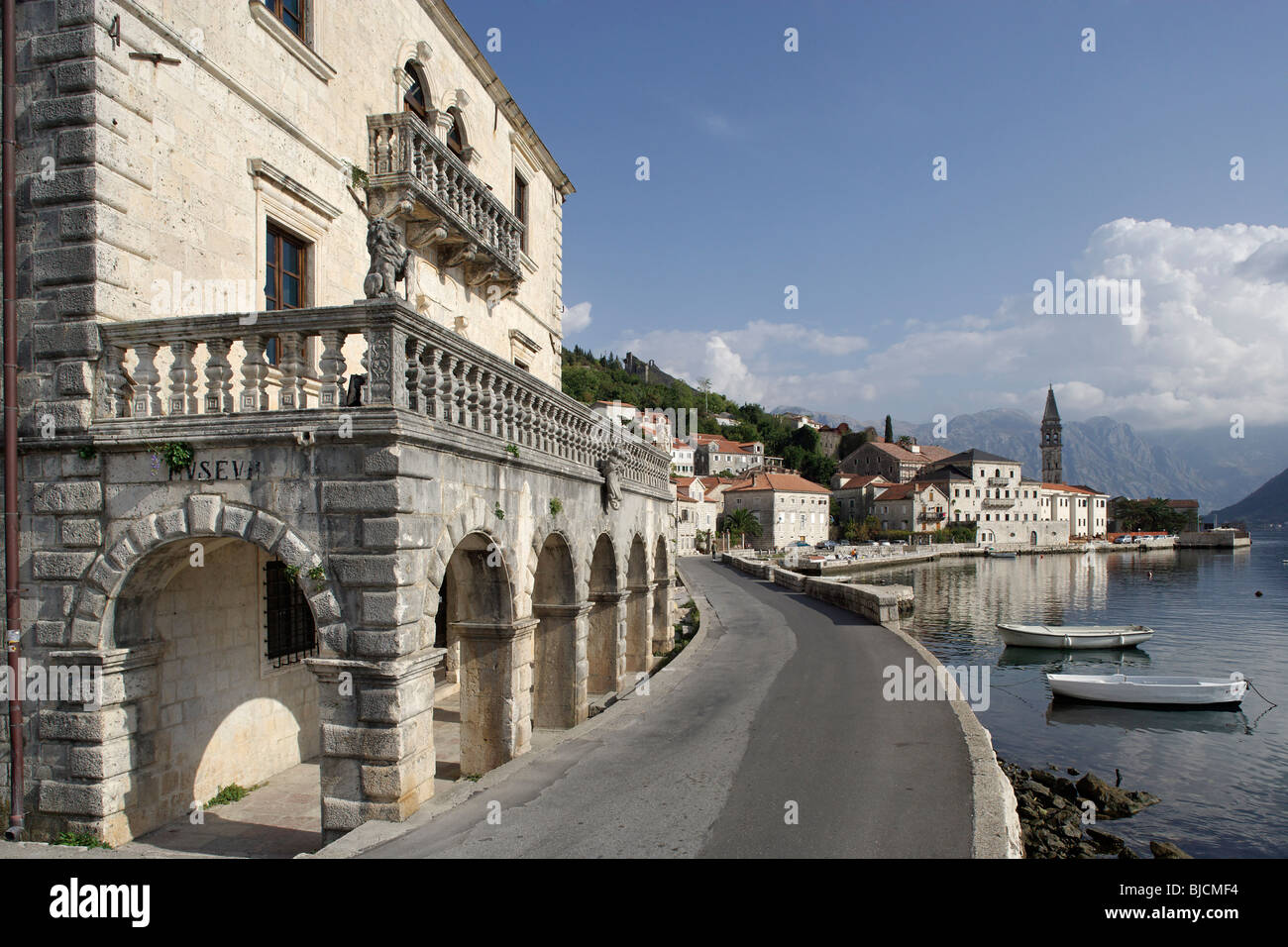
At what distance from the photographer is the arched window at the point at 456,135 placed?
15.1m

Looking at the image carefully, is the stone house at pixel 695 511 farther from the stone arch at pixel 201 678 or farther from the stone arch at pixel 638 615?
the stone arch at pixel 201 678

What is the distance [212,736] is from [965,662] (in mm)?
28190

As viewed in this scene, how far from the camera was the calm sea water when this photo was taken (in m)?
15.4

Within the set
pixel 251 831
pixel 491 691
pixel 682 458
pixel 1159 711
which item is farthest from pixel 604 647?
pixel 682 458

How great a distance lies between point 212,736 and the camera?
9.81 meters

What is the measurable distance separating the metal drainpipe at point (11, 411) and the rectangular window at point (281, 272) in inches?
105

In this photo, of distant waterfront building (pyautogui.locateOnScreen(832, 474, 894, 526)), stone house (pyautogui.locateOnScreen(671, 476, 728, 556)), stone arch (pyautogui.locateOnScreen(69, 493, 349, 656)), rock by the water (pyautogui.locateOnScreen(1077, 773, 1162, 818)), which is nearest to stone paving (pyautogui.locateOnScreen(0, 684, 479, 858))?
stone arch (pyautogui.locateOnScreen(69, 493, 349, 656))

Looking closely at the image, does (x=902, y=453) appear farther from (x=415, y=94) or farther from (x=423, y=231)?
(x=423, y=231)

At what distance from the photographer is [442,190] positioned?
43.1ft

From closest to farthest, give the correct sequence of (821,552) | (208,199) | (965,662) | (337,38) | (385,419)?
(385,419)
(208,199)
(337,38)
(965,662)
(821,552)

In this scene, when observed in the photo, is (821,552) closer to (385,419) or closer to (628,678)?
(628,678)

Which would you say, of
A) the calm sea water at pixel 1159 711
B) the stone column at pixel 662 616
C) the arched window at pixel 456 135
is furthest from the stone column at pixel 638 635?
the arched window at pixel 456 135

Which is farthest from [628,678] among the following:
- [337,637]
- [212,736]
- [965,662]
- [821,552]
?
[821,552]

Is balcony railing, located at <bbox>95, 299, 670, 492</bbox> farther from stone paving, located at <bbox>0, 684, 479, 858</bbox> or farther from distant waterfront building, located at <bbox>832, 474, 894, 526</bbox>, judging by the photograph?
distant waterfront building, located at <bbox>832, 474, 894, 526</bbox>
